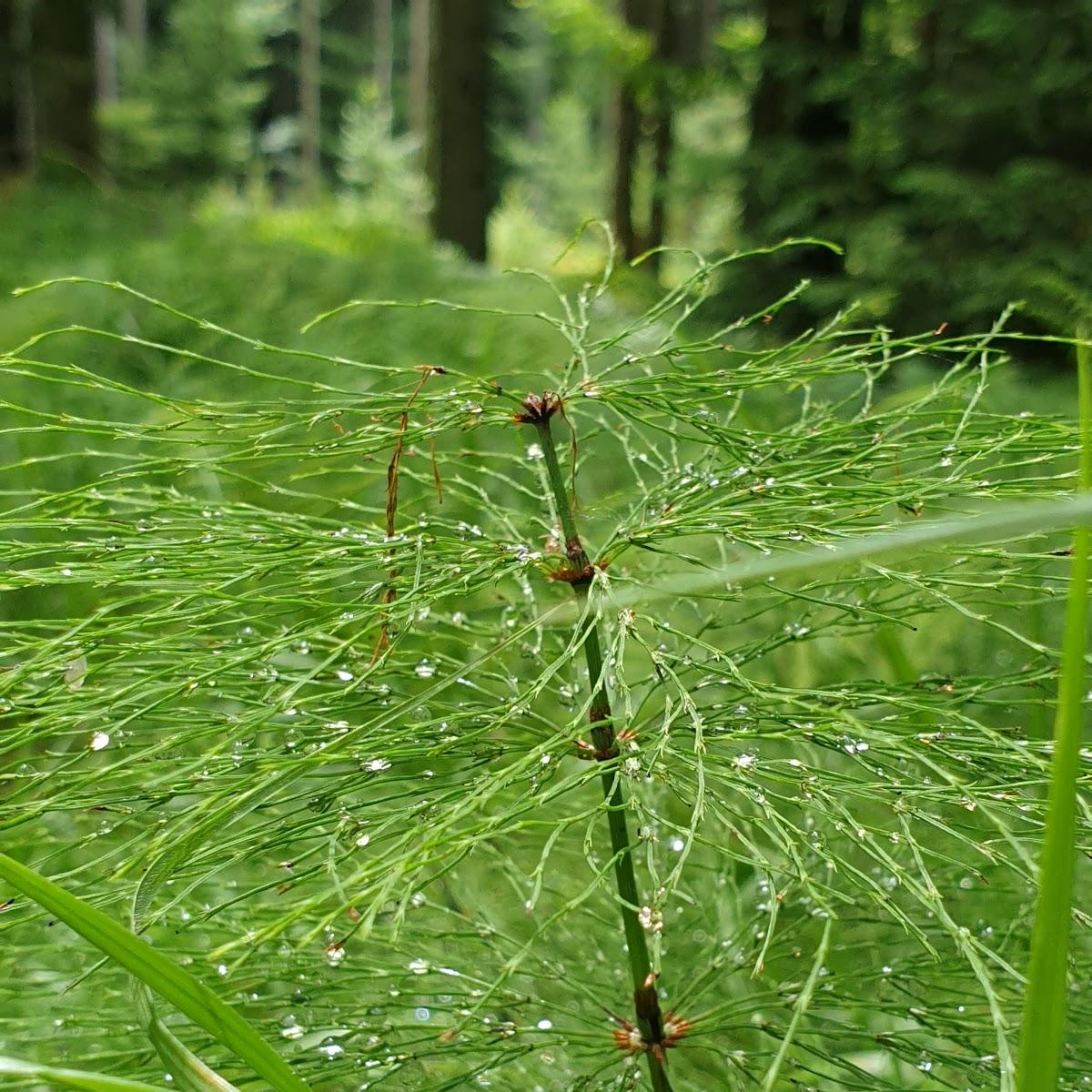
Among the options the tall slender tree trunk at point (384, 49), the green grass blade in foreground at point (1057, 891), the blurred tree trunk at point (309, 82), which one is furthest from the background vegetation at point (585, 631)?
the tall slender tree trunk at point (384, 49)

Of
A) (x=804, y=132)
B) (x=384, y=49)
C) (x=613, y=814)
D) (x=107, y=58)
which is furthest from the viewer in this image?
(x=384, y=49)

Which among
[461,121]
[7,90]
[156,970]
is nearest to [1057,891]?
[156,970]

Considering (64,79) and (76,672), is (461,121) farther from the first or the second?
(76,672)

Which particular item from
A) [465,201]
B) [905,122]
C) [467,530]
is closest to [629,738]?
[467,530]

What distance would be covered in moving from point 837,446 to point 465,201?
498 centimetres

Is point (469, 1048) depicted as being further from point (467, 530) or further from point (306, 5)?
point (306, 5)

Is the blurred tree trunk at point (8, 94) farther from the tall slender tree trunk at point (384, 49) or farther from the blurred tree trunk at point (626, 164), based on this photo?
the tall slender tree trunk at point (384, 49)

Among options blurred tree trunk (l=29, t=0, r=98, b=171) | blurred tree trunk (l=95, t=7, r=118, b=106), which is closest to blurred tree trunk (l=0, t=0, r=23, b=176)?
blurred tree trunk (l=29, t=0, r=98, b=171)

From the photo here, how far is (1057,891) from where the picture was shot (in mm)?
410

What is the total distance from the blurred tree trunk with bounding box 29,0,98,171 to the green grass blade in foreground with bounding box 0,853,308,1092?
245 inches

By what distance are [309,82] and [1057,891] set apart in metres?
24.6

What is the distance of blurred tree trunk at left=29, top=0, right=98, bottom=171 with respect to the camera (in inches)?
228

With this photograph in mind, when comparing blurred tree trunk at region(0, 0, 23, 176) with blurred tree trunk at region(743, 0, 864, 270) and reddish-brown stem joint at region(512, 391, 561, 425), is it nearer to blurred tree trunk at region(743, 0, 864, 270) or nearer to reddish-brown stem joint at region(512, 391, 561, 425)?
blurred tree trunk at region(743, 0, 864, 270)

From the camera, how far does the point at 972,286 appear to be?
3.04m
